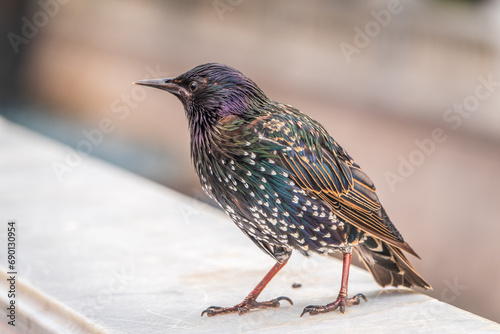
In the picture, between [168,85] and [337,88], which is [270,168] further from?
[337,88]

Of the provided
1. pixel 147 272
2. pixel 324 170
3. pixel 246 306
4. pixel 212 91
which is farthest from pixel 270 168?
pixel 147 272

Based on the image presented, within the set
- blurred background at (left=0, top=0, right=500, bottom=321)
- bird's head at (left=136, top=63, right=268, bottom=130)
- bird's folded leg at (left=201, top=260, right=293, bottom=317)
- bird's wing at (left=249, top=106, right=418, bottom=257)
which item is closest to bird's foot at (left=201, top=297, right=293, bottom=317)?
bird's folded leg at (left=201, top=260, right=293, bottom=317)

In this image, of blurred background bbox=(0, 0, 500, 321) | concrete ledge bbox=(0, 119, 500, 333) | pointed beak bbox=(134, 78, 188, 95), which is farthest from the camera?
blurred background bbox=(0, 0, 500, 321)

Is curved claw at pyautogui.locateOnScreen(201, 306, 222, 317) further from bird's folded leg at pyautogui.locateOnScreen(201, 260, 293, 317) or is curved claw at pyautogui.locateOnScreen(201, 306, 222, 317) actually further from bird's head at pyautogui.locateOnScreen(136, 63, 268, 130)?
bird's head at pyautogui.locateOnScreen(136, 63, 268, 130)

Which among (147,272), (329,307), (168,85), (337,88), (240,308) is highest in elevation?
(337,88)

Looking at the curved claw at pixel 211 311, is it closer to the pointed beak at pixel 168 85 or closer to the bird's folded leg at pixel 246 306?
the bird's folded leg at pixel 246 306

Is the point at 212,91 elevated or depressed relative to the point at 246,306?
elevated

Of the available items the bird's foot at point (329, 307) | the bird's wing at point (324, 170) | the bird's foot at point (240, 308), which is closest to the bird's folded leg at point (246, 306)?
the bird's foot at point (240, 308)

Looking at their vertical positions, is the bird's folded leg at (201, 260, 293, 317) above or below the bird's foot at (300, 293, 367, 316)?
below
